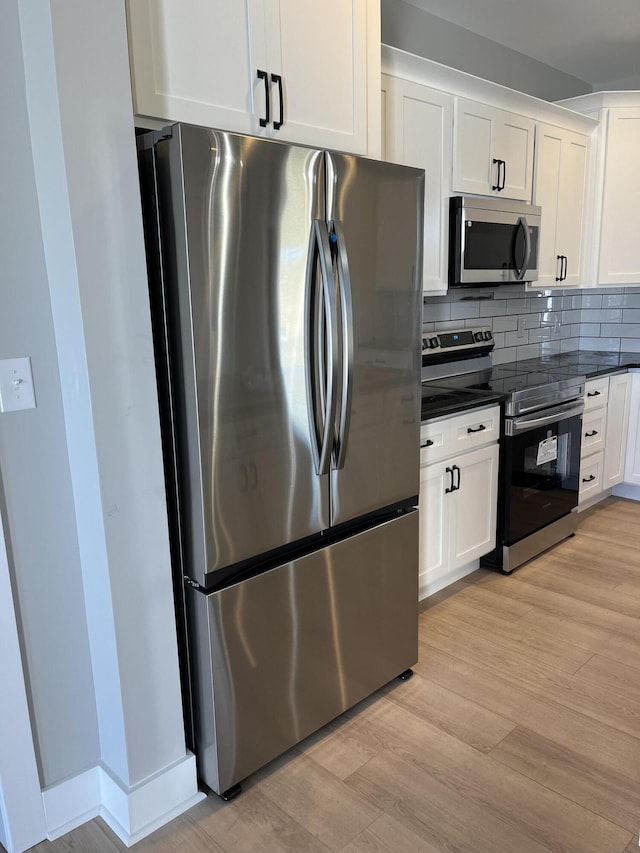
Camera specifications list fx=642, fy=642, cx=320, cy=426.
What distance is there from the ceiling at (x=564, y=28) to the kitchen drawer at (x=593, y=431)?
6.75 ft

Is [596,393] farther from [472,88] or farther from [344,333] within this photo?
[344,333]

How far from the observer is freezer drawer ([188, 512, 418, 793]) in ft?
5.78

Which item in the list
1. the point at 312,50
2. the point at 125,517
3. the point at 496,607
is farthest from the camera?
the point at 496,607

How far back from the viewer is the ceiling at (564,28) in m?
3.05

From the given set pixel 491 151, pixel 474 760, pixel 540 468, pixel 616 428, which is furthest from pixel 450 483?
pixel 616 428

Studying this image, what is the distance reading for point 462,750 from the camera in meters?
2.04

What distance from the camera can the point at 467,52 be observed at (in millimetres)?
3367

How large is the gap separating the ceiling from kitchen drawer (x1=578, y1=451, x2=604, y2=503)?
2331mm

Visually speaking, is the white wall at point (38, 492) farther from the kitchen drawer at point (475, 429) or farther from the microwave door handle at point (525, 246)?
the microwave door handle at point (525, 246)

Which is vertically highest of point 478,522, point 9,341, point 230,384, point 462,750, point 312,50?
point 312,50

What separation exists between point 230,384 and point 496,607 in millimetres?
1887

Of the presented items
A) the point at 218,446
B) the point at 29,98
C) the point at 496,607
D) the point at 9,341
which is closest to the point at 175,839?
the point at 218,446

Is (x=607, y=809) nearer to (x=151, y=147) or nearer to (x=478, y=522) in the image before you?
(x=478, y=522)

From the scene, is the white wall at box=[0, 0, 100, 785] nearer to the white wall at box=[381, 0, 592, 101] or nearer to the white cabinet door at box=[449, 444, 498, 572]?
the white cabinet door at box=[449, 444, 498, 572]
